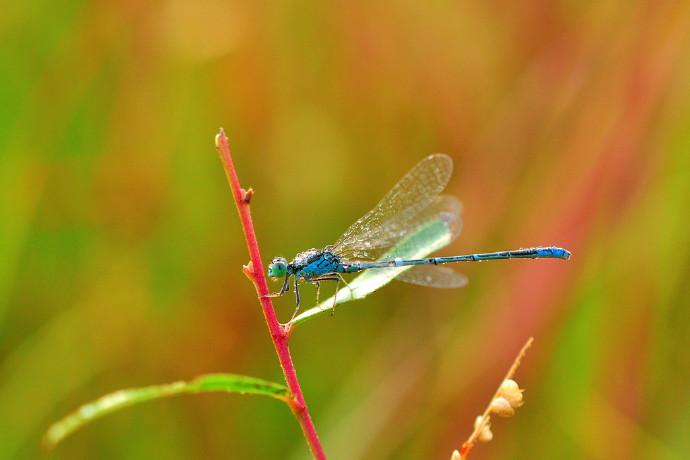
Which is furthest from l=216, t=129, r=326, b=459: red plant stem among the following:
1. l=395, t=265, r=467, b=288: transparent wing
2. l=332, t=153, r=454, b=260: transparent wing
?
l=332, t=153, r=454, b=260: transparent wing

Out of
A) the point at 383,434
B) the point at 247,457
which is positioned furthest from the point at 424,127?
the point at 247,457

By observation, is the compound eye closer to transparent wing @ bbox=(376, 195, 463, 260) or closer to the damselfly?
the damselfly

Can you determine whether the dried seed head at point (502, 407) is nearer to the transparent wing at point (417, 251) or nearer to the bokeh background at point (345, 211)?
the transparent wing at point (417, 251)

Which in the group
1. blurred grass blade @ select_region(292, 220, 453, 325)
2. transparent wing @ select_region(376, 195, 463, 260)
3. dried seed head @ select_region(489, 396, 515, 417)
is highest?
transparent wing @ select_region(376, 195, 463, 260)

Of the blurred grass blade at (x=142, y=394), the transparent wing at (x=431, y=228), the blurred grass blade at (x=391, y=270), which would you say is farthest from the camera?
the transparent wing at (x=431, y=228)

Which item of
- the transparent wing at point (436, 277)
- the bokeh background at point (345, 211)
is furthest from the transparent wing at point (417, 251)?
the bokeh background at point (345, 211)

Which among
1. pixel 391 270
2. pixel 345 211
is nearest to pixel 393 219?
pixel 345 211

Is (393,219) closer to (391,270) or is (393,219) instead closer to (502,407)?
(391,270)
